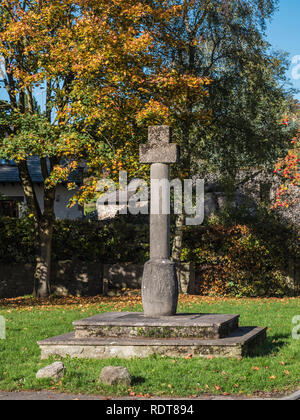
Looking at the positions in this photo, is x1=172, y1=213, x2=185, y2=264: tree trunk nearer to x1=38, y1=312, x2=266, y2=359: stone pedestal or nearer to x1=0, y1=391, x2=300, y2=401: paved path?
x1=38, y1=312, x2=266, y2=359: stone pedestal

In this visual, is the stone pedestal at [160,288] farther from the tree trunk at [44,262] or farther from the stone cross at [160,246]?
the tree trunk at [44,262]

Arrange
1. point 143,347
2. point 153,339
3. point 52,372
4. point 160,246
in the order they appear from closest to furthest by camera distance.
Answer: point 52,372, point 143,347, point 153,339, point 160,246

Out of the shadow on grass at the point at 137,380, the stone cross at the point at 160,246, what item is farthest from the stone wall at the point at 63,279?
the shadow on grass at the point at 137,380

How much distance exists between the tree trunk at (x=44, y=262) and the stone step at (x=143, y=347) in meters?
10.3

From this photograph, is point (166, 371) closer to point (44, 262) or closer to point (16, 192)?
point (44, 262)

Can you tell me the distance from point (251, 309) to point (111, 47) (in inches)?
340

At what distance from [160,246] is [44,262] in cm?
997

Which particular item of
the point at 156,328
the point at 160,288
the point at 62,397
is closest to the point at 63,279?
the point at 160,288

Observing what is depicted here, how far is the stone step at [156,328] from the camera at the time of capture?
10.1m

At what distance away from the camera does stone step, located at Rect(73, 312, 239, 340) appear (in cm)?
1013

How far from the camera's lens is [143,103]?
59.2ft

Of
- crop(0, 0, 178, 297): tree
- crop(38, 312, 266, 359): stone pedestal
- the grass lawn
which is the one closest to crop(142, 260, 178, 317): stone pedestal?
crop(38, 312, 266, 359): stone pedestal

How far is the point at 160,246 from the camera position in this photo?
11305mm

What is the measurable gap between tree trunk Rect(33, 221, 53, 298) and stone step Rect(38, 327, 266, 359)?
10.3m
